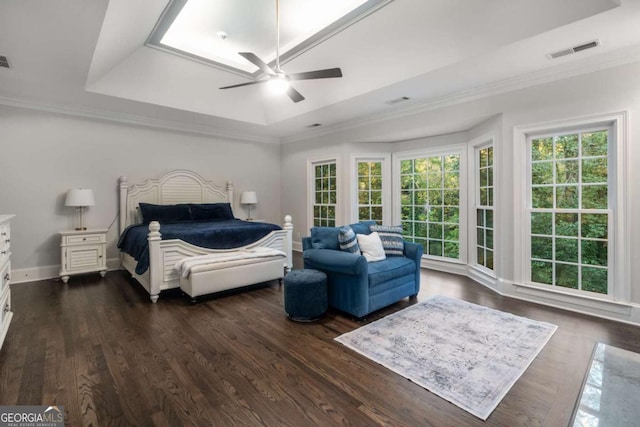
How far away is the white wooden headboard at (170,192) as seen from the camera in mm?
5262

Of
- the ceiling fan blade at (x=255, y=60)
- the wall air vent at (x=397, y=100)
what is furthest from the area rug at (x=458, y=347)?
the wall air vent at (x=397, y=100)

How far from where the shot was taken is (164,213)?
5078 millimetres

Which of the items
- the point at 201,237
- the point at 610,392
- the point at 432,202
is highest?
the point at 432,202

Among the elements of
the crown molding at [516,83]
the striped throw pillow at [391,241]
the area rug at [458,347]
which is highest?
the crown molding at [516,83]

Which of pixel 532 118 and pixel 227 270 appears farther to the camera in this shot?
pixel 227 270

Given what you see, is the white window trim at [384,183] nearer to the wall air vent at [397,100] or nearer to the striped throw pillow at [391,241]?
the wall air vent at [397,100]

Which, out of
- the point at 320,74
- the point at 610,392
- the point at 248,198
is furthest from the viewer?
the point at 248,198

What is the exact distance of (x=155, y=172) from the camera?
5625 mm

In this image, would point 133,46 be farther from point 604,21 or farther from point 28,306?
point 604,21

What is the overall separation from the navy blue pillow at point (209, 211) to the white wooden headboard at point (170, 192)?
557 millimetres

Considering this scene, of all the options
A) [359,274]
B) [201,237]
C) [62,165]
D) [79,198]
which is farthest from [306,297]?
[62,165]

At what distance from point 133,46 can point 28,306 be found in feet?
10.8

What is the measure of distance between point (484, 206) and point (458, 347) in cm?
259

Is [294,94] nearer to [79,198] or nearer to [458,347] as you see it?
[458,347]
